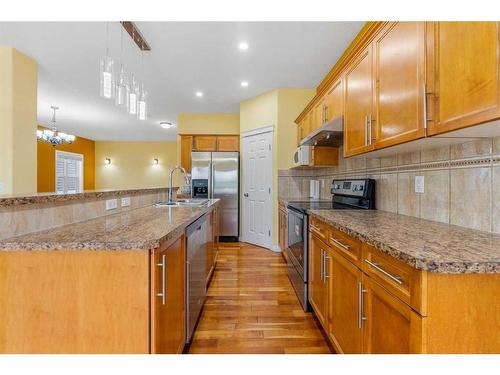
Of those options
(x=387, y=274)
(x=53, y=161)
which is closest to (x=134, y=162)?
(x=53, y=161)

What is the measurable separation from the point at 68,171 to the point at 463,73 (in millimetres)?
9864

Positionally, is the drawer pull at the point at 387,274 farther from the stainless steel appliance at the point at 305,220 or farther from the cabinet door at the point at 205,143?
the cabinet door at the point at 205,143

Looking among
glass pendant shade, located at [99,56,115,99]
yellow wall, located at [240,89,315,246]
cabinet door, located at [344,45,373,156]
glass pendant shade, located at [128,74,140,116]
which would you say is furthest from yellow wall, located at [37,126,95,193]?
cabinet door, located at [344,45,373,156]

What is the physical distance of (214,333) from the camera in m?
1.92

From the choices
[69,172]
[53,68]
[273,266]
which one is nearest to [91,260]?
[273,266]

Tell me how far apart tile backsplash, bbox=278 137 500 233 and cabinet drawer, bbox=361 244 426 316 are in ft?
1.95

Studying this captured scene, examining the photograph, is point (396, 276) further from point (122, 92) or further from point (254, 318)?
point (122, 92)

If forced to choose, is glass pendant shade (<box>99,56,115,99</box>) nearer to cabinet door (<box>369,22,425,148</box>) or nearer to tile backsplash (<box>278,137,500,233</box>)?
cabinet door (<box>369,22,425,148</box>)

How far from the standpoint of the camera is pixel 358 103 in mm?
1983

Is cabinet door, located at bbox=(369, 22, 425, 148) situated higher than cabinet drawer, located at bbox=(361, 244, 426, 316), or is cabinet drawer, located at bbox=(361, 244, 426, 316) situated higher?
cabinet door, located at bbox=(369, 22, 425, 148)

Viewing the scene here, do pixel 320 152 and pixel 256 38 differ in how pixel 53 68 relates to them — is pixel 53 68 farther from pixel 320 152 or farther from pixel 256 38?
pixel 320 152

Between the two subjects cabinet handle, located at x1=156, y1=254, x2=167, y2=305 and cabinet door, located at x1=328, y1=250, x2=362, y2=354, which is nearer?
cabinet handle, located at x1=156, y1=254, x2=167, y2=305

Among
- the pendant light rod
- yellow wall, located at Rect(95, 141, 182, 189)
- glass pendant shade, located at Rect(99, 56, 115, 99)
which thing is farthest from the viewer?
yellow wall, located at Rect(95, 141, 182, 189)

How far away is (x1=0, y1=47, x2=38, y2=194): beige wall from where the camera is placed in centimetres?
304
